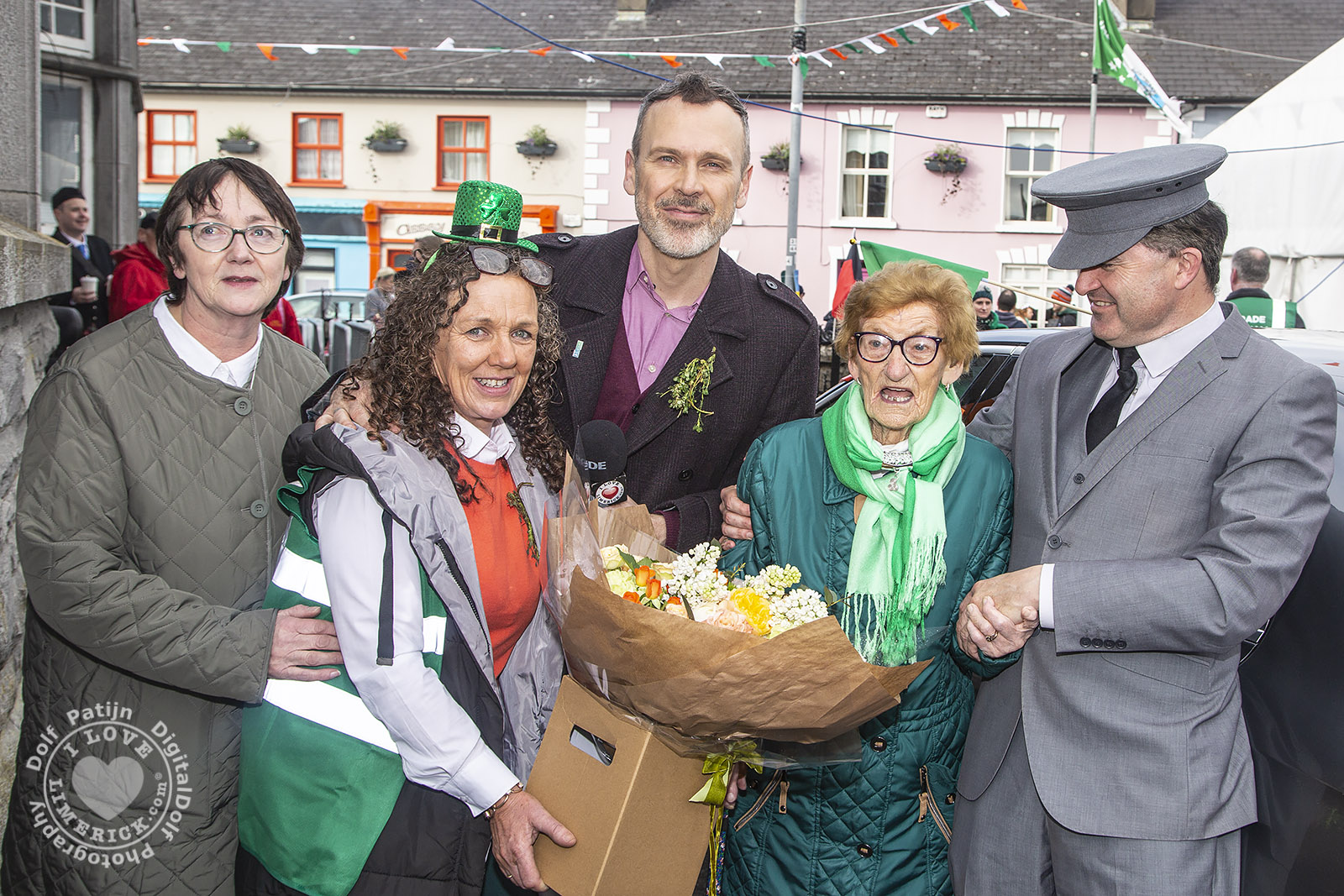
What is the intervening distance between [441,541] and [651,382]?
1.24 meters

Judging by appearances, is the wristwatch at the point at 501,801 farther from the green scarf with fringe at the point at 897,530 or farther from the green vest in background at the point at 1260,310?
the green vest in background at the point at 1260,310

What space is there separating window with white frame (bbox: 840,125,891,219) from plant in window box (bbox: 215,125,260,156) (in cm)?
1359

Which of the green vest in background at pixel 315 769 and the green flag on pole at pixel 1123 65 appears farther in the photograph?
the green flag on pole at pixel 1123 65

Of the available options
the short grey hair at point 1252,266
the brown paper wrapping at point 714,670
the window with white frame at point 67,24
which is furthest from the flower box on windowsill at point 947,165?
the brown paper wrapping at point 714,670

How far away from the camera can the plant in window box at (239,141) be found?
80.7ft

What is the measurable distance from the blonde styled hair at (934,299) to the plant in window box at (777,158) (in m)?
Result: 20.7

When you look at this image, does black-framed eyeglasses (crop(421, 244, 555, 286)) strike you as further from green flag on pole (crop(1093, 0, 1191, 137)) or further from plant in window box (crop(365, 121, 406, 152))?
plant in window box (crop(365, 121, 406, 152))

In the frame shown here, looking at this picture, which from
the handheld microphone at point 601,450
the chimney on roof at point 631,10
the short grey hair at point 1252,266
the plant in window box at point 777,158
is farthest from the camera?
the chimney on roof at point 631,10

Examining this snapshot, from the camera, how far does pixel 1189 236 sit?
2.43m

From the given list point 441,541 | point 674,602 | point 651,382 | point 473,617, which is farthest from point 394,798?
point 651,382

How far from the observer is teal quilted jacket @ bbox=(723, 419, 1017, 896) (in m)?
2.57

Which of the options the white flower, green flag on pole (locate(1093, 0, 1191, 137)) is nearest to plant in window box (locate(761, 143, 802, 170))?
green flag on pole (locate(1093, 0, 1191, 137))

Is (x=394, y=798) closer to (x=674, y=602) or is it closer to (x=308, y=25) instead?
(x=674, y=602)

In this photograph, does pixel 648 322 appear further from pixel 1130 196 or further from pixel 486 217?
pixel 1130 196
